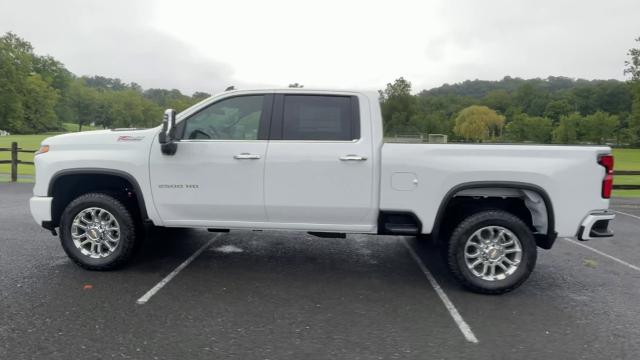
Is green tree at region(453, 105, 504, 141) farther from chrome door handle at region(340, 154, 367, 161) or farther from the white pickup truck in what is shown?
chrome door handle at region(340, 154, 367, 161)

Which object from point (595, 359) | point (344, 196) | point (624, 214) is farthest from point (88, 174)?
point (624, 214)

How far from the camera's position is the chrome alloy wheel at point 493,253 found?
4625 mm

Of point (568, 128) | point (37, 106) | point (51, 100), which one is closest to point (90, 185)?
point (37, 106)

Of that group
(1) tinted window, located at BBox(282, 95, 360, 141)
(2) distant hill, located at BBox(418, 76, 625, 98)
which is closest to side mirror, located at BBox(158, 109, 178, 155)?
(1) tinted window, located at BBox(282, 95, 360, 141)

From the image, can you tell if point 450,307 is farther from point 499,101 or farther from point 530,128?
point 499,101

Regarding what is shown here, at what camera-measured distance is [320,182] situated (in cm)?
470

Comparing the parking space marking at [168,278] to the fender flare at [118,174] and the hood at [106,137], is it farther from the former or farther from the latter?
the hood at [106,137]

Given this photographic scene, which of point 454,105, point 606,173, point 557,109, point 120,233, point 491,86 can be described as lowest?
point 120,233

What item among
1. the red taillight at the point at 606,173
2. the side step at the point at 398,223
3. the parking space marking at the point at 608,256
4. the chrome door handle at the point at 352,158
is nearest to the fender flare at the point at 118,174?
the chrome door handle at the point at 352,158

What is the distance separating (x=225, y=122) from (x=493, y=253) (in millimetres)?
3087

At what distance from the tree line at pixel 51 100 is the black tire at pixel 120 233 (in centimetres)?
5596

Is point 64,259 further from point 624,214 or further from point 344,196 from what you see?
point 624,214

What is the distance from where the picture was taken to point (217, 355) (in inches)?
131

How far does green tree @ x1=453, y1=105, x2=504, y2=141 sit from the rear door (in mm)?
117472
